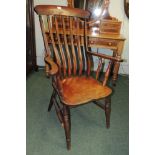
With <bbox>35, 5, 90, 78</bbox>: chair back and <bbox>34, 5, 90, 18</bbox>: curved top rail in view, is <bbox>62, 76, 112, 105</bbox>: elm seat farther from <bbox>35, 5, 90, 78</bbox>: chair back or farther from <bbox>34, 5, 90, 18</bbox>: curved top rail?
<bbox>34, 5, 90, 18</bbox>: curved top rail

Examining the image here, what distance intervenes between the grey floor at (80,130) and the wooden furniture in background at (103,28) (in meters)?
0.63

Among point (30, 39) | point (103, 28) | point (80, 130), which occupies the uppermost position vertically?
point (103, 28)

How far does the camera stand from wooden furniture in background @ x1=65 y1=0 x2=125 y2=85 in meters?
2.84

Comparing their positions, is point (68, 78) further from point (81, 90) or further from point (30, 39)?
point (30, 39)

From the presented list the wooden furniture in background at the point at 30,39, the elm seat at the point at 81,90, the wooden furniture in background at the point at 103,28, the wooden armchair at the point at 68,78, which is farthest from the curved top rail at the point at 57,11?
the wooden furniture in background at the point at 30,39

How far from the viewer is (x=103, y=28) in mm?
2930

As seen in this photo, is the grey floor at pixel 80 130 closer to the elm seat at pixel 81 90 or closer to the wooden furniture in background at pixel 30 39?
the elm seat at pixel 81 90

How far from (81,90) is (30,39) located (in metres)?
1.62

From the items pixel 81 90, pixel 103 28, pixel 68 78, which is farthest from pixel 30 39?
pixel 81 90

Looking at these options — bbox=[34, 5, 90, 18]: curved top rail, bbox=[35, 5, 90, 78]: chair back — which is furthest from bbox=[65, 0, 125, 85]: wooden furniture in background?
bbox=[34, 5, 90, 18]: curved top rail

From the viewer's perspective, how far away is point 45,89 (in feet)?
9.33

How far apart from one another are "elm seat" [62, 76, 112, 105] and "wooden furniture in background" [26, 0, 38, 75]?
1.25m
